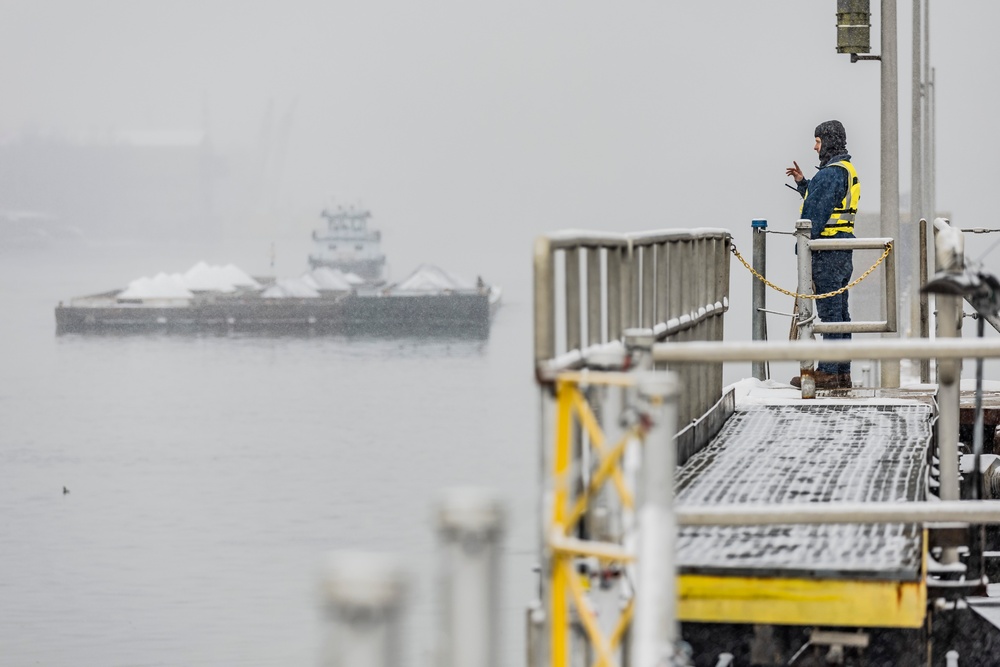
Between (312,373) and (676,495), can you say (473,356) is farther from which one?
(676,495)

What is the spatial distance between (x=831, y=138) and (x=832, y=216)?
2.77 feet

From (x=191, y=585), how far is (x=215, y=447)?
56176 mm

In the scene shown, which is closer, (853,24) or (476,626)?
(476,626)

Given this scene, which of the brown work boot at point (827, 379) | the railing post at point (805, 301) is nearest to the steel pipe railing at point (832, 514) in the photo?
the railing post at point (805, 301)

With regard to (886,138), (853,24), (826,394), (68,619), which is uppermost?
(853,24)

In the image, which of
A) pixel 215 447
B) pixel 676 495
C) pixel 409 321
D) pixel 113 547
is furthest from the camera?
pixel 409 321

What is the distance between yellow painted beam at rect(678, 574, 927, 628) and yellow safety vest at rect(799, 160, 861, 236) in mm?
8788

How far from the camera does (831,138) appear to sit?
14.5m

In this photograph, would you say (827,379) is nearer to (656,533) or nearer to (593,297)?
(593,297)

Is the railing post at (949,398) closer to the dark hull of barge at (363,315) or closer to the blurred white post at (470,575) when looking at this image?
the blurred white post at (470,575)

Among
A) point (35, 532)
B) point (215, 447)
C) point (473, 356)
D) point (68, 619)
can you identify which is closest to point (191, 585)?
point (68, 619)

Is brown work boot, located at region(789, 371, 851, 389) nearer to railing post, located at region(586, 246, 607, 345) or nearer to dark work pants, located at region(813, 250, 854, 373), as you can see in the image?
dark work pants, located at region(813, 250, 854, 373)

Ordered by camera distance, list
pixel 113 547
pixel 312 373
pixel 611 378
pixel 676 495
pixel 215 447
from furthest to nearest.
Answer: pixel 312 373, pixel 215 447, pixel 113 547, pixel 676 495, pixel 611 378

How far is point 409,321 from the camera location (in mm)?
191250
